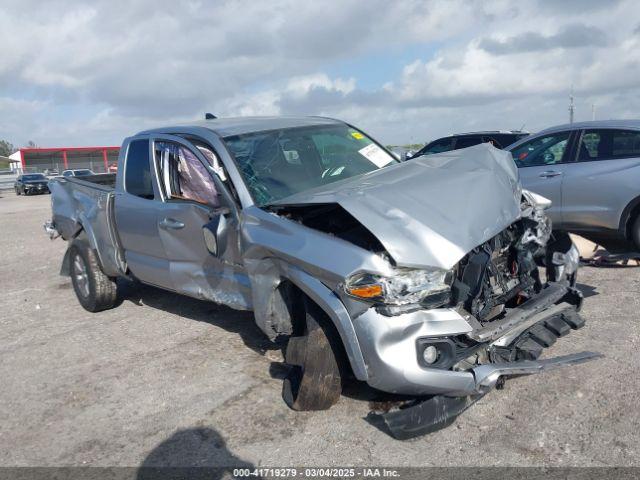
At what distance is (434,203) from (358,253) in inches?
25.9

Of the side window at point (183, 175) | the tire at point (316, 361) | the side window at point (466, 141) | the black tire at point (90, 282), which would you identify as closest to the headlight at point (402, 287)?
the tire at point (316, 361)

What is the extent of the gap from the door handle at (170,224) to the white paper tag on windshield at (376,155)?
1734 millimetres

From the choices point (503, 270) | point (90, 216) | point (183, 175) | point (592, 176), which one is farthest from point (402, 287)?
point (592, 176)

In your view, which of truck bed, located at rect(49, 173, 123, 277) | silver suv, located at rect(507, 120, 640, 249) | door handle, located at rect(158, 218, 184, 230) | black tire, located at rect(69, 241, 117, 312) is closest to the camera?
door handle, located at rect(158, 218, 184, 230)

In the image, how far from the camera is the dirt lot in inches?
134

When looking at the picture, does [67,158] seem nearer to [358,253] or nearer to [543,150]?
[543,150]

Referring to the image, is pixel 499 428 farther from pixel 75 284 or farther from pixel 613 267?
pixel 75 284

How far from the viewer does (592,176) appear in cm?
698

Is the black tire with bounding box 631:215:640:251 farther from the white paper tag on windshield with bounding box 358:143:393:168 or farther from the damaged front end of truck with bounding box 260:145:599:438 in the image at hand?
the white paper tag on windshield with bounding box 358:143:393:168

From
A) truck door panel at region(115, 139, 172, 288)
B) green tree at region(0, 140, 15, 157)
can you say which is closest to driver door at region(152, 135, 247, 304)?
truck door panel at region(115, 139, 172, 288)

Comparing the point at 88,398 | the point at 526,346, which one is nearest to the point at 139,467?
the point at 88,398

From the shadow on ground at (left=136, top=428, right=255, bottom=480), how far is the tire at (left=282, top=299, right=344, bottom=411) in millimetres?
579

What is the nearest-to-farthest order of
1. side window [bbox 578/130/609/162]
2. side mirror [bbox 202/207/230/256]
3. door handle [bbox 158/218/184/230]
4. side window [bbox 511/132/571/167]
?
side mirror [bbox 202/207/230/256], door handle [bbox 158/218/184/230], side window [bbox 578/130/609/162], side window [bbox 511/132/571/167]

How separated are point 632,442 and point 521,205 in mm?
1799
